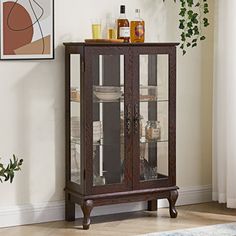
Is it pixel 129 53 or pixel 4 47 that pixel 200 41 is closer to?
pixel 129 53

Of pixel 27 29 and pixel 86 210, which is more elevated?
pixel 27 29

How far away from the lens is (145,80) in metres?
4.84

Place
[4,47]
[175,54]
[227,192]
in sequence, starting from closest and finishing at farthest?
[4,47] < [175,54] < [227,192]

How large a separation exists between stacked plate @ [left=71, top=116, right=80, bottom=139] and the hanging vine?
1137mm

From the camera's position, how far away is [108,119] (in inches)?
186

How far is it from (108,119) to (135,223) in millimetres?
826

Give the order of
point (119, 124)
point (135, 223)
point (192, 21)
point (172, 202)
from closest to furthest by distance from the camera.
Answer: point (119, 124), point (135, 223), point (172, 202), point (192, 21)

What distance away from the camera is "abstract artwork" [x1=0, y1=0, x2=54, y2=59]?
460cm

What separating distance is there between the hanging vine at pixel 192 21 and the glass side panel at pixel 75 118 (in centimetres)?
102

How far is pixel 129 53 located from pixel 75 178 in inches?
39.8

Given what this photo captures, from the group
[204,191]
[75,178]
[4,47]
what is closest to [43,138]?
[75,178]

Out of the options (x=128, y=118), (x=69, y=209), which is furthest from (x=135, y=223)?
(x=128, y=118)

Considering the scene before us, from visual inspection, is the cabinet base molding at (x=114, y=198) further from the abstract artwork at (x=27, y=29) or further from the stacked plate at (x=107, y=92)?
the abstract artwork at (x=27, y=29)

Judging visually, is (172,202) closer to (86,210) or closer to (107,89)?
(86,210)
